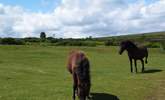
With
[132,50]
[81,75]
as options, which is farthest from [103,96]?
[132,50]

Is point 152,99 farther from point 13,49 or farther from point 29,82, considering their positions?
point 13,49

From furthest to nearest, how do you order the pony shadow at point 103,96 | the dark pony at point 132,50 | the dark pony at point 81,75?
the dark pony at point 132,50 < the pony shadow at point 103,96 < the dark pony at point 81,75

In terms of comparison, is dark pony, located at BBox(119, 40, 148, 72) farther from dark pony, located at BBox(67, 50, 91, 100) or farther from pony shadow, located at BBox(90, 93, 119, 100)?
dark pony, located at BBox(67, 50, 91, 100)

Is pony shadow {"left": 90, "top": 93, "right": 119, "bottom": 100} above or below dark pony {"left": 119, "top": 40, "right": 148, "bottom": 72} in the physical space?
below

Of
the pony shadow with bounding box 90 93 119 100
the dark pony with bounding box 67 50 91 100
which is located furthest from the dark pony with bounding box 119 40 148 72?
the dark pony with bounding box 67 50 91 100

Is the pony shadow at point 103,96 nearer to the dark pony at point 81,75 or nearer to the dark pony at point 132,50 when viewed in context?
the dark pony at point 81,75

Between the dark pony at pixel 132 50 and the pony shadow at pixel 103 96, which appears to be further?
the dark pony at pixel 132 50

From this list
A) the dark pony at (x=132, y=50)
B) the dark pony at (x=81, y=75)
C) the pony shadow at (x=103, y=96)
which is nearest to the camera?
the dark pony at (x=81, y=75)

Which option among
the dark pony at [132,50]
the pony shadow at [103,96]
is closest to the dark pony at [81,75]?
the pony shadow at [103,96]

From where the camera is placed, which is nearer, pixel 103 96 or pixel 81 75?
pixel 81 75

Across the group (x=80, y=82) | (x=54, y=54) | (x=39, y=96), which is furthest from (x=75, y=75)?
(x=54, y=54)

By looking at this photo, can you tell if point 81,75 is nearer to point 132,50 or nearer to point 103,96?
point 103,96

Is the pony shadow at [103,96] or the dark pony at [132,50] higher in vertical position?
the dark pony at [132,50]

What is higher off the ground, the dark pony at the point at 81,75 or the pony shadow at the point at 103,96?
the dark pony at the point at 81,75
